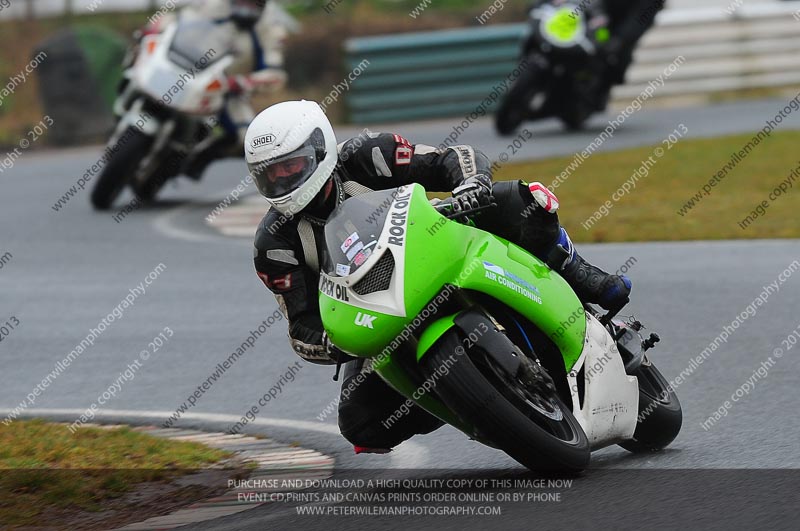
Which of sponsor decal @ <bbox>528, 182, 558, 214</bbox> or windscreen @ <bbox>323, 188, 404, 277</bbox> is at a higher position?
sponsor decal @ <bbox>528, 182, 558, 214</bbox>

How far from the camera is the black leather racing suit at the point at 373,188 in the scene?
5551 mm

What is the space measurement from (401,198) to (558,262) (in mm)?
833

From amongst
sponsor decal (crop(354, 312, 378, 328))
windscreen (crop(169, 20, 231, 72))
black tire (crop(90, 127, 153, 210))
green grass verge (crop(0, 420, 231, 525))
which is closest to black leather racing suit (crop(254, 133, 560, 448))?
sponsor decal (crop(354, 312, 378, 328))

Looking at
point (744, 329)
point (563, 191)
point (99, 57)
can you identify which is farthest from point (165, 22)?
point (744, 329)

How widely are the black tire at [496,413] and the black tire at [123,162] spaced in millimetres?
9081

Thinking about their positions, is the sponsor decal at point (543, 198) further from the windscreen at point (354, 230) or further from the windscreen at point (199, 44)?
the windscreen at point (199, 44)

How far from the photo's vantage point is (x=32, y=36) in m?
25.9

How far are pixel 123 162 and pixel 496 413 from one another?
9324 mm

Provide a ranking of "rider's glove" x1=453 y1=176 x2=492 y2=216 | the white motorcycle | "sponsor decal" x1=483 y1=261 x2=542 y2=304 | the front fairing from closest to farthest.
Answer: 1. the front fairing
2. "sponsor decal" x1=483 y1=261 x2=542 y2=304
3. "rider's glove" x1=453 y1=176 x2=492 y2=216
4. the white motorcycle

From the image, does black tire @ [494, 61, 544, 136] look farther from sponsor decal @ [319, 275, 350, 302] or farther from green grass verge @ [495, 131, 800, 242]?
sponsor decal @ [319, 275, 350, 302]

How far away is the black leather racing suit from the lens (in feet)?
18.2

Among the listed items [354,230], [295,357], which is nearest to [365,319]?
[354,230]

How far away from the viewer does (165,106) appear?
1382 centimetres

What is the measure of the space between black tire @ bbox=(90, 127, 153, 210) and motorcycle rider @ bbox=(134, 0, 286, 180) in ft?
2.12
